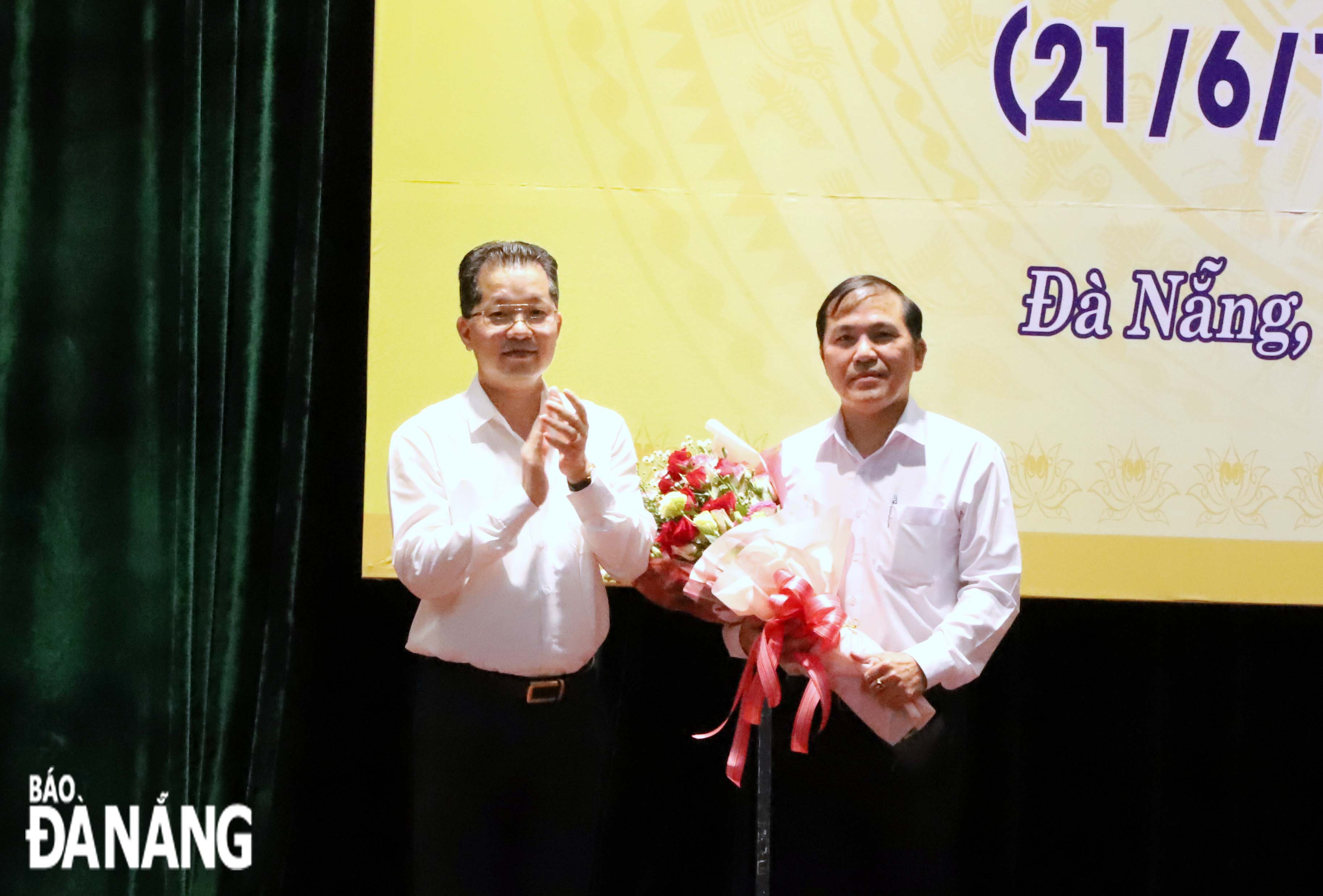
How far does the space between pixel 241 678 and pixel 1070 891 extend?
6.67 ft

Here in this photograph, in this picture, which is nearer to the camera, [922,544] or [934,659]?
[934,659]

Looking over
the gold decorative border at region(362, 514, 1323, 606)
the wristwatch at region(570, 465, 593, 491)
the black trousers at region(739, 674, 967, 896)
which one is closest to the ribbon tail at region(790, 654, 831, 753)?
the black trousers at region(739, 674, 967, 896)

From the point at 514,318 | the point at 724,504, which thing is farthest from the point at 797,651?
the point at 514,318

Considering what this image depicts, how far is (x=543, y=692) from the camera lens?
6.73 feet

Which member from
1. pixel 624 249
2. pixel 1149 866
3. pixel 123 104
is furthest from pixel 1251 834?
pixel 123 104

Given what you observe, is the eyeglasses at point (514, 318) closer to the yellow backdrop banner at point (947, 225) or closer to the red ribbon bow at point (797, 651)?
the yellow backdrop banner at point (947, 225)

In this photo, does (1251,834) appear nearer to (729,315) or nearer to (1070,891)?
(1070,891)

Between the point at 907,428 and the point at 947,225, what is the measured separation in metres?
0.55

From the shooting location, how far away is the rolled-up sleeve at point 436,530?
196 centimetres

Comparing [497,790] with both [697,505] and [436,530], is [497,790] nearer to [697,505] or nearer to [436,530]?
[436,530]

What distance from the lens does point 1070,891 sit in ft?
9.04

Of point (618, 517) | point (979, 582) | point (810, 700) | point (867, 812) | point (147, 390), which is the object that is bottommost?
point (867, 812)

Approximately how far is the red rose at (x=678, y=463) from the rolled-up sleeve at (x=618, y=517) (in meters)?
0.07

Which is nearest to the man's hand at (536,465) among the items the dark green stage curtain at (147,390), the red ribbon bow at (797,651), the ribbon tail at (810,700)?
the red ribbon bow at (797,651)
